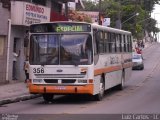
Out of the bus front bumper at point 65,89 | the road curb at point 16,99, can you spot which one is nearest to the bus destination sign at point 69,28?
the bus front bumper at point 65,89

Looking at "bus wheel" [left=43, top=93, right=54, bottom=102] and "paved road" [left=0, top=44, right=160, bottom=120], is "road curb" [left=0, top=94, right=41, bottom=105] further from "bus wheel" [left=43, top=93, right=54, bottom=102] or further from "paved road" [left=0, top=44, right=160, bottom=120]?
"bus wheel" [left=43, top=93, right=54, bottom=102]

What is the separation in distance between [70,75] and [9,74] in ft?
28.2

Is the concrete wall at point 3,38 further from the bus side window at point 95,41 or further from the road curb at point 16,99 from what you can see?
the bus side window at point 95,41

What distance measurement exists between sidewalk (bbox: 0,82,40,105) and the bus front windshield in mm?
1795

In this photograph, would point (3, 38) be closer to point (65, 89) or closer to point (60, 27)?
point (60, 27)

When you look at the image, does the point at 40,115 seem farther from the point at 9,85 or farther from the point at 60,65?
the point at 9,85

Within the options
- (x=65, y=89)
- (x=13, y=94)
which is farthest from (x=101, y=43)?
(x=13, y=94)

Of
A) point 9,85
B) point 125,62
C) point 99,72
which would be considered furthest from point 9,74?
point 99,72

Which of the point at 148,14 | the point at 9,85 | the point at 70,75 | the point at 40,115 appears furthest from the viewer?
the point at 148,14

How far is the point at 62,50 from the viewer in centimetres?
1769

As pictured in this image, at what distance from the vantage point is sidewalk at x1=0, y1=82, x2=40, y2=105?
1845cm

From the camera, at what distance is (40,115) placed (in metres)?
14.2

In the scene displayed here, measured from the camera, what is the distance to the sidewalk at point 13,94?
18447mm

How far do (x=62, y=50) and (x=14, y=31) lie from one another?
9.13m
